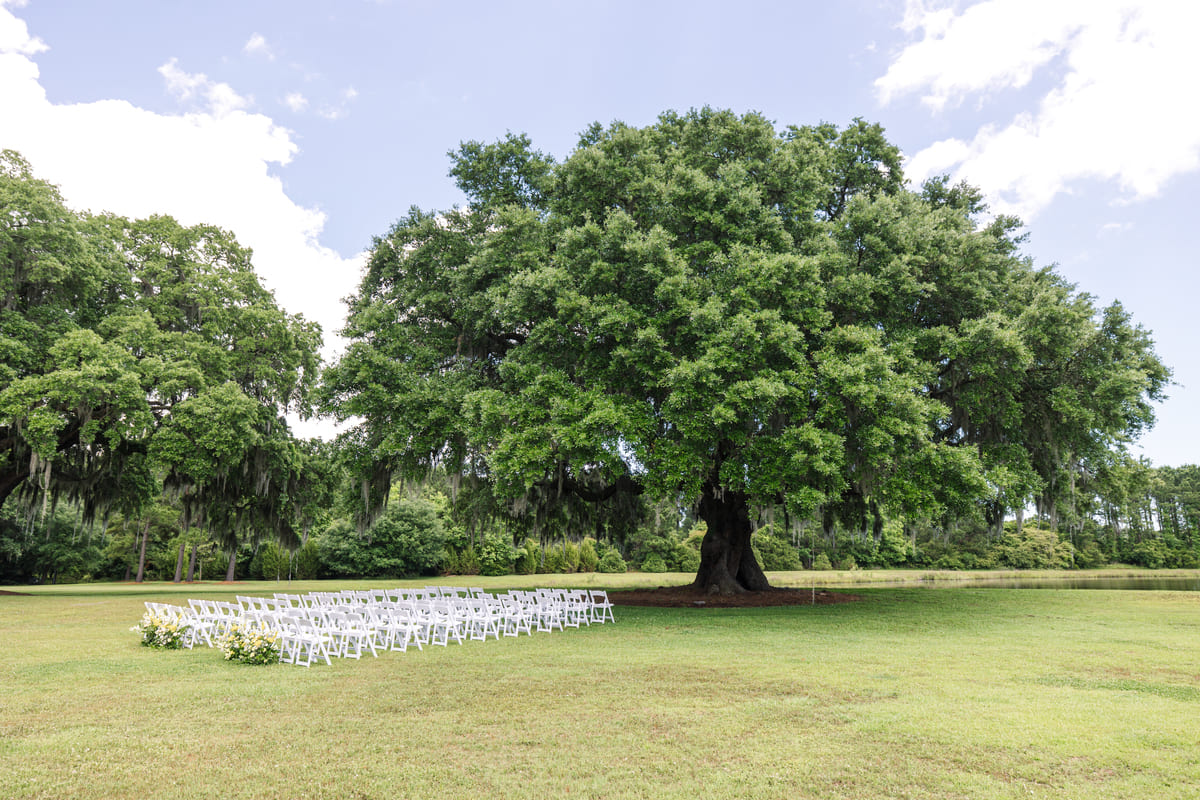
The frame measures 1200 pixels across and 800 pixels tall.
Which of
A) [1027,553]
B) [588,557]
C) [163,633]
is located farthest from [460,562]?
[1027,553]

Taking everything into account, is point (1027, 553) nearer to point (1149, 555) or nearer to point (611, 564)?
point (1149, 555)

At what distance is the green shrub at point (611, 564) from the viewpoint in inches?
1683

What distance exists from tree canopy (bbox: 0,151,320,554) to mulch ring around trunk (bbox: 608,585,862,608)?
12254 millimetres

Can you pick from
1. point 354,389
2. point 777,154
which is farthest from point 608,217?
point 354,389

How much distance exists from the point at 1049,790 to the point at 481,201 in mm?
19950

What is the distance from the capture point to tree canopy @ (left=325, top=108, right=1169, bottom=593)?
46.7 ft

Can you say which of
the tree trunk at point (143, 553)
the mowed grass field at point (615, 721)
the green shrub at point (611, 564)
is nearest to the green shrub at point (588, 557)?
the green shrub at point (611, 564)

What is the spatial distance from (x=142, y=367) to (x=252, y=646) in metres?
13.0

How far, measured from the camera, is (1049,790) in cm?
463

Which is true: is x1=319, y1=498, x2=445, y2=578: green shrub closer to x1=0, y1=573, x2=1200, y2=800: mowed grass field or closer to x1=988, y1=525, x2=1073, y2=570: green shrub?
x1=0, y1=573, x2=1200, y2=800: mowed grass field

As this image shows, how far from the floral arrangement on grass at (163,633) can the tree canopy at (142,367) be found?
870 centimetres

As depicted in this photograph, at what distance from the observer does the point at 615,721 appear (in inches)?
247

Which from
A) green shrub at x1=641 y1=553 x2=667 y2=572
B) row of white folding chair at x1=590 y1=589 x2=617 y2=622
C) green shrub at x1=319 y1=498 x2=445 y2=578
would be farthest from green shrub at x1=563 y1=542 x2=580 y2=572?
row of white folding chair at x1=590 y1=589 x2=617 y2=622

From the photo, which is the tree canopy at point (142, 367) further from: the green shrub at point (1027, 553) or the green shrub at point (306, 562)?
the green shrub at point (1027, 553)
